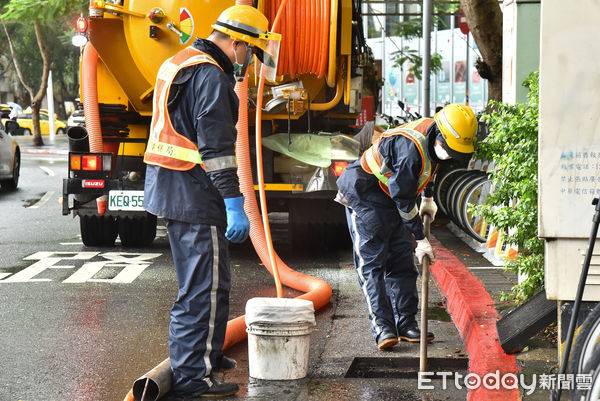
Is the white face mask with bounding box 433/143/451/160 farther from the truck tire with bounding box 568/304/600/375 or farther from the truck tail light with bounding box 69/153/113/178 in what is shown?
the truck tail light with bounding box 69/153/113/178

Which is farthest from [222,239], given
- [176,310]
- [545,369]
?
[545,369]

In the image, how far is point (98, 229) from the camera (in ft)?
32.2

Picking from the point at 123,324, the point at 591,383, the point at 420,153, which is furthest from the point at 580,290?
the point at 123,324

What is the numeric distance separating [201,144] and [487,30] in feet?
29.7

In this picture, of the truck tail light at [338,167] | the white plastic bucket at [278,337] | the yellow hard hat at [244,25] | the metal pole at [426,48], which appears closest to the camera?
the yellow hard hat at [244,25]

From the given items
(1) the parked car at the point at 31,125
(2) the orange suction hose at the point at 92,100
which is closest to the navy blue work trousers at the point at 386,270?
(2) the orange suction hose at the point at 92,100

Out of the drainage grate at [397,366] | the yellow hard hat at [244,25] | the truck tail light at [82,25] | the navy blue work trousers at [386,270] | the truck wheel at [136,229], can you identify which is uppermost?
the truck tail light at [82,25]

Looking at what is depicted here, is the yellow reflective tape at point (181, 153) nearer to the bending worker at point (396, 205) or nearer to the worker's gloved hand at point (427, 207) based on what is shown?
the bending worker at point (396, 205)

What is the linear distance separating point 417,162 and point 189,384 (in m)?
1.88

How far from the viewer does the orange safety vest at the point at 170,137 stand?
4.67m

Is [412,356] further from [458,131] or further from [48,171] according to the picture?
[48,171]

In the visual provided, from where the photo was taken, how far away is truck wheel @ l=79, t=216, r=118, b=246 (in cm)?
977

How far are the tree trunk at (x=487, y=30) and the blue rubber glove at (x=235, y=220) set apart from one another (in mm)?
8829

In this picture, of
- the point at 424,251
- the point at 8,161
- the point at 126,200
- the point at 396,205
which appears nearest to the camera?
the point at 424,251
